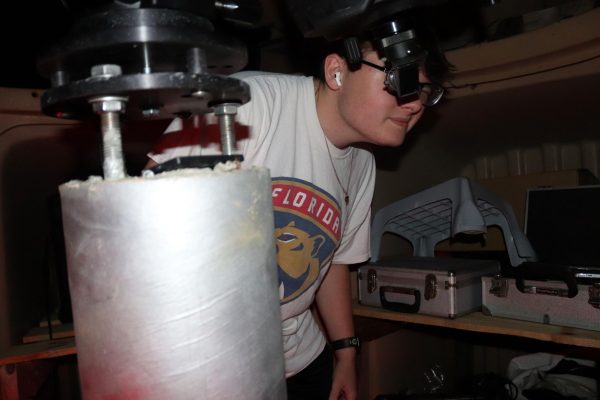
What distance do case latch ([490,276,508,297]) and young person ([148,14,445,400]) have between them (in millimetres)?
477

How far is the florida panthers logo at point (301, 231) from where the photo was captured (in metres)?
0.95

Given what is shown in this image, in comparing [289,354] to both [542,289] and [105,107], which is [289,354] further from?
[105,107]

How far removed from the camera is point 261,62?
173 centimetres

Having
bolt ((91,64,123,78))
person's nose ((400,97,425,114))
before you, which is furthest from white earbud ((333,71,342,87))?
bolt ((91,64,123,78))

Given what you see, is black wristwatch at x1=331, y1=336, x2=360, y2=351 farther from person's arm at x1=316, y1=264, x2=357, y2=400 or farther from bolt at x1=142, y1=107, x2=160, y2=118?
bolt at x1=142, y1=107, x2=160, y2=118

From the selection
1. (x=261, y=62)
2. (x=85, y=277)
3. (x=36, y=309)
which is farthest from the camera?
(x=261, y=62)

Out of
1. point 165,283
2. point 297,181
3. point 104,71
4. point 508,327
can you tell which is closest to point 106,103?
point 104,71

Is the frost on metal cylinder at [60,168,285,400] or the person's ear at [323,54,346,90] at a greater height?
the person's ear at [323,54,346,90]

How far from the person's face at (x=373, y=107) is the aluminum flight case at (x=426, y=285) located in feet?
1.72

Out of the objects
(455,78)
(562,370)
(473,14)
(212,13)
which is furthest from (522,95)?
(212,13)

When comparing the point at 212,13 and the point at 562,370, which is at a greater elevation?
the point at 212,13

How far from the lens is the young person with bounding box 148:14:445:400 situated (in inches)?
36.9

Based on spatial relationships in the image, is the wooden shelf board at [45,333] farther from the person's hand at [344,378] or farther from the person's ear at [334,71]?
the person's ear at [334,71]

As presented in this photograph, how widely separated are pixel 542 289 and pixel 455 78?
590 millimetres
